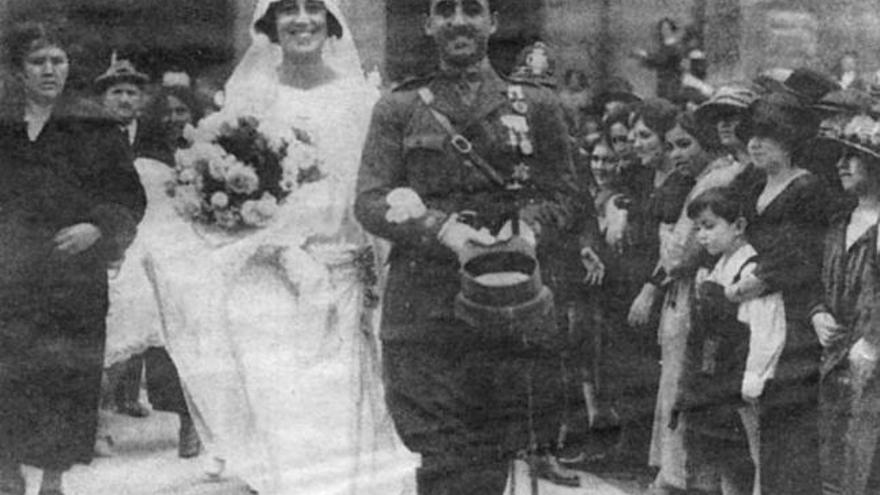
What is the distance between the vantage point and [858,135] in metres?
2.09

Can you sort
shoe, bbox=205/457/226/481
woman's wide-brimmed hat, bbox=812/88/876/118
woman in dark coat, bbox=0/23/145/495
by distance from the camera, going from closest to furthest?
1. woman in dark coat, bbox=0/23/145/495
2. shoe, bbox=205/457/226/481
3. woman's wide-brimmed hat, bbox=812/88/876/118

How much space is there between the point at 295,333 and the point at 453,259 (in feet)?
0.84

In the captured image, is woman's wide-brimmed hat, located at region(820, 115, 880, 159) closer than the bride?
No

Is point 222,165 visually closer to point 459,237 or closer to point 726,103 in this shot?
point 459,237

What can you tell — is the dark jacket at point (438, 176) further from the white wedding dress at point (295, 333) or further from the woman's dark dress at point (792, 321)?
the woman's dark dress at point (792, 321)

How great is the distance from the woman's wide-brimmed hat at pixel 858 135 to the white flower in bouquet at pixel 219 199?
2.98ft

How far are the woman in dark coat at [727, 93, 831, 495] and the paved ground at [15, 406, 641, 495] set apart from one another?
0.85 m

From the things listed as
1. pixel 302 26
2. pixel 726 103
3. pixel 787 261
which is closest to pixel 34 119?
pixel 302 26

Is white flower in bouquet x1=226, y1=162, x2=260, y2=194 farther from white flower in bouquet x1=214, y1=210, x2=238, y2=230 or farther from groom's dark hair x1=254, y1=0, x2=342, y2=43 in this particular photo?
groom's dark hair x1=254, y1=0, x2=342, y2=43

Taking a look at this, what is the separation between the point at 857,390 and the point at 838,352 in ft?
0.23

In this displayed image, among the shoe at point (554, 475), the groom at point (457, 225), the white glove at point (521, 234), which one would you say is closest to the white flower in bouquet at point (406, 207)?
the groom at point (457, 225)

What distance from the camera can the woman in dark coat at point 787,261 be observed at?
2.06m

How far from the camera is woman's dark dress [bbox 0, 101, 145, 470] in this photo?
1893 mm

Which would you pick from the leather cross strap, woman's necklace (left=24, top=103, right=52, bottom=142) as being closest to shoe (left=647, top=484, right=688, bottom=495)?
the leather cross strap
